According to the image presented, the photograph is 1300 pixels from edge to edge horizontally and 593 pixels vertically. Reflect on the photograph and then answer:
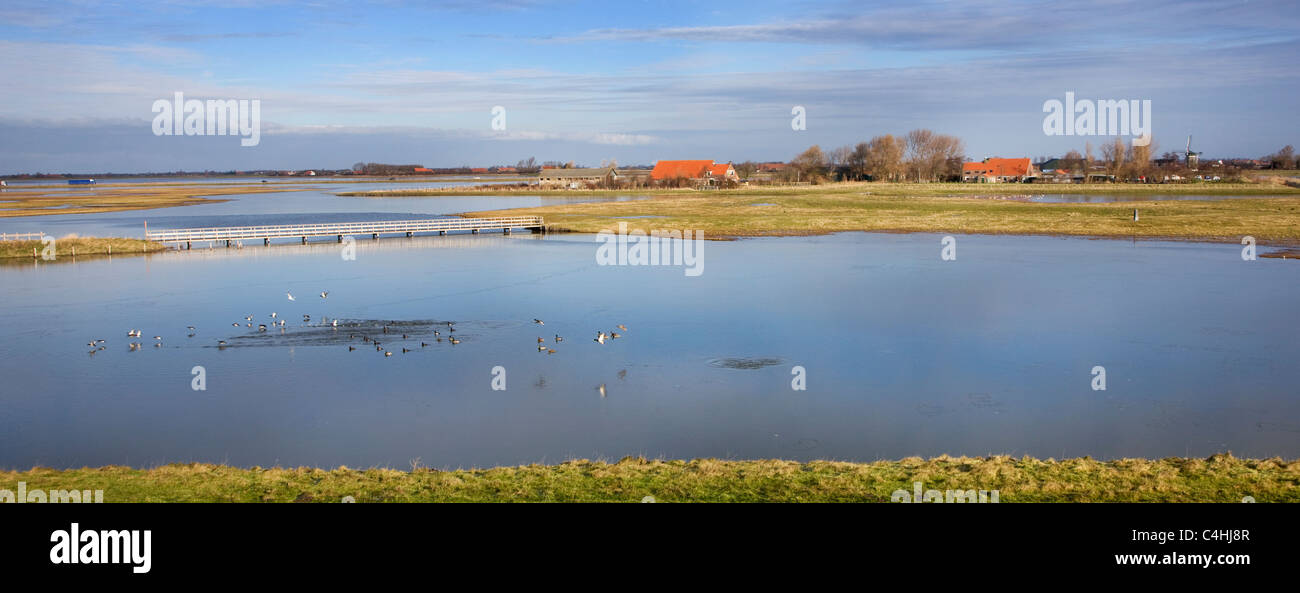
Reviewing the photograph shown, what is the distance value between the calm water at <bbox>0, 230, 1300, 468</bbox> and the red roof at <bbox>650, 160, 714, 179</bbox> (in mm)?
102554

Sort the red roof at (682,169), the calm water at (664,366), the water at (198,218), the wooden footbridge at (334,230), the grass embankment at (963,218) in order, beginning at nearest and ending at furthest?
the calm water at (664,366)
the wooden footbridge at (334,230)
the grass embankment at (963,218)
the water at (198,218)
the red roof at (682,169)

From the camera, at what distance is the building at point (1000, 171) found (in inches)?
5600

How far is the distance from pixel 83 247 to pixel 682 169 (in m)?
103

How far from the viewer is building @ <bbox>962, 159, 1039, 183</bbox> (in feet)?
467

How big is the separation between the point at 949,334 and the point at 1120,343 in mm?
3916

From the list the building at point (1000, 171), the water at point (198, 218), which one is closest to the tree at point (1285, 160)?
the building at point (1000, 171)

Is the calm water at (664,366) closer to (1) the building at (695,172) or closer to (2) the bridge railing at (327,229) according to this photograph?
(2) the bridge railing at (327,229)

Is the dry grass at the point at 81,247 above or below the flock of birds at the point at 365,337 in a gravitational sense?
above

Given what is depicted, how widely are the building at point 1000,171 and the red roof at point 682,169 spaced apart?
4356 cm

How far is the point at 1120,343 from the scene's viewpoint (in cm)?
2108

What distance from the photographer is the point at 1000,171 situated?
5655 inches

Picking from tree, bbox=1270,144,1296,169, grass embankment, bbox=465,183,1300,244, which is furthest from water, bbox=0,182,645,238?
tree, bbox=1270,144,1296,169
